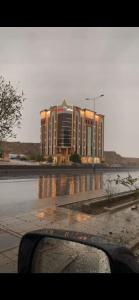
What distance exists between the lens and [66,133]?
90.8 metres

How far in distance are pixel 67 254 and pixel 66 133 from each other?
291 ft

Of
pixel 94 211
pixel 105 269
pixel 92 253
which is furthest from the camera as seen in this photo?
pixel 94 211

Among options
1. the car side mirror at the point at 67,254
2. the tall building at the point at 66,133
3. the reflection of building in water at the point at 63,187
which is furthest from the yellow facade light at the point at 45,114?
the car side mirror at the point at 67,254

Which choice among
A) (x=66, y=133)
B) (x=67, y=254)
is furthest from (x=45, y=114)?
(x=67, y=254)

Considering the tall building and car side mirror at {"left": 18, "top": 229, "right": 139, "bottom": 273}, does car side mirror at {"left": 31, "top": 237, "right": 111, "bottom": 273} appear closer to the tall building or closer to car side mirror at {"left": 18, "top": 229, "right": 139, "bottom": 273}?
car side mirror at {"left": 18, "top": 229, "right": 139, "bottom": 273}

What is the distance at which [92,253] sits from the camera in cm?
215

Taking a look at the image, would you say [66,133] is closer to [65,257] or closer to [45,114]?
[45,114]
